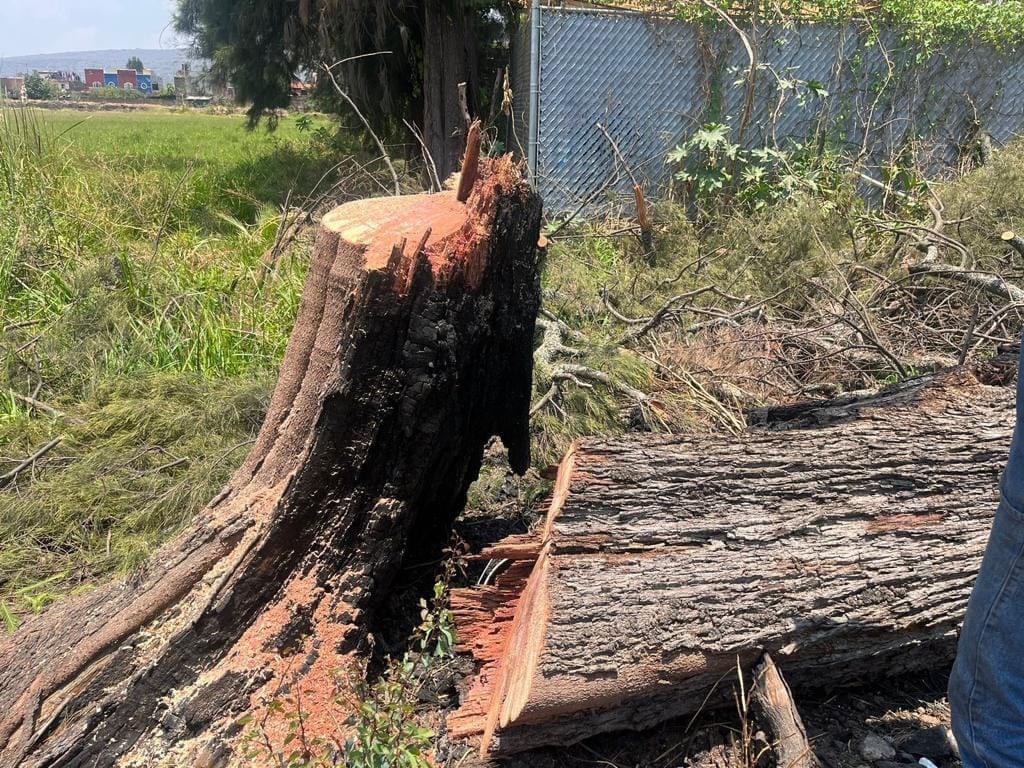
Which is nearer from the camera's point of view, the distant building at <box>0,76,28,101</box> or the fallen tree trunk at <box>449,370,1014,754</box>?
the fallen tree trunk at <box>449,370,1014,754</box>

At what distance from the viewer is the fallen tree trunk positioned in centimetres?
167

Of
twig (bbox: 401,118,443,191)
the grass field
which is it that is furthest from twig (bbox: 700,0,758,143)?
twig (bbox: 401,118,443,191)

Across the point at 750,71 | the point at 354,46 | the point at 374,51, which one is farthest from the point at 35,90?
the point at 750,71

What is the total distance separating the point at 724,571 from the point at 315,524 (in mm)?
1112

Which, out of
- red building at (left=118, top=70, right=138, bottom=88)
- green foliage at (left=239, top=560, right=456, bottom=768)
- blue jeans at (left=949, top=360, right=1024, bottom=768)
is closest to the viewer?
blue jeans at (left=949, top=360, right=1024, bottom=768)

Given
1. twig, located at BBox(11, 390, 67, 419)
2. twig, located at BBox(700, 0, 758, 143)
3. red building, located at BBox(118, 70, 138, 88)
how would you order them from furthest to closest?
1. red building, located at BBox(118, 70, 138, 88)
2. twig, located at BBox(700, 0, 758, 143)
3. twig, located at BBox(11, 390, 67, 419)

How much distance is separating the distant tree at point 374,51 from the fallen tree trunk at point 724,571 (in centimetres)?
558

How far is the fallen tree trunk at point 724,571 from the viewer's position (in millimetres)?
1667

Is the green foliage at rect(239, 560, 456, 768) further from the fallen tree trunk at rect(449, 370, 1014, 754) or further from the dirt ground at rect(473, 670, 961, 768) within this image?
the dirt ground at rect(473, 670, 961, 768)

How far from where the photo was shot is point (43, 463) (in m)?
3.07

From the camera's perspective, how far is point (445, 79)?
292 inches

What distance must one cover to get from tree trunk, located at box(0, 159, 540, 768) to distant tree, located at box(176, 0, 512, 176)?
5.32 meters

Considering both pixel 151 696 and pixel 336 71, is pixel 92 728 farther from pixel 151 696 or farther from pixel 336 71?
pixel 336 71

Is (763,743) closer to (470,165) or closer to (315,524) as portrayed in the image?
(315,524)
